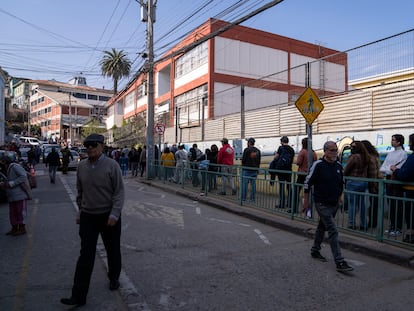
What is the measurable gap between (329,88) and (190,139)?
8.87 meters

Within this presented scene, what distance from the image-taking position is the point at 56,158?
16625mm

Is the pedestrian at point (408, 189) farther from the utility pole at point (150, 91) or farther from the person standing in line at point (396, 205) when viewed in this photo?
the utility pole at point (150, 91)

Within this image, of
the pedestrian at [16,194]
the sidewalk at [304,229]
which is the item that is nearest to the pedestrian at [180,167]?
the sidewalk at [304,229]

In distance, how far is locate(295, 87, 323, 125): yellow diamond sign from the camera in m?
7.71

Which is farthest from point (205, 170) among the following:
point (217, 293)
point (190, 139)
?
point (190, 139)

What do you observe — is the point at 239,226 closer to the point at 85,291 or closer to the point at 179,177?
the point at 85,291

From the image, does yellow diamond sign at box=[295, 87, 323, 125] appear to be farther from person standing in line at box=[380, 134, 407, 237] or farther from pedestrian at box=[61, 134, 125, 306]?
pedestrian at box=[61, 134, 125, 306]

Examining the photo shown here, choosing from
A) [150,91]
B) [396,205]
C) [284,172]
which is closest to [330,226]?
[396,205]

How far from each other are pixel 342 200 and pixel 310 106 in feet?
6.79

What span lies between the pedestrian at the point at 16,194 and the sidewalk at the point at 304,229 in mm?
4926

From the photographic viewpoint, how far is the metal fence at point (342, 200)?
598 cm

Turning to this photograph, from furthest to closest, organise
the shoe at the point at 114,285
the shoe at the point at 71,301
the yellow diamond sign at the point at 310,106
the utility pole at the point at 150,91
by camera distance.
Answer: the utility pole at the point at 150,91 → the yellow diamond sign at the point at 310,106 → the shoe at the point at 114,285 → the shoe at the point at 71,301

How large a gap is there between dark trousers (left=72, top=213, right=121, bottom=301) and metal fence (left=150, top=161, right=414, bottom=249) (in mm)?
4258

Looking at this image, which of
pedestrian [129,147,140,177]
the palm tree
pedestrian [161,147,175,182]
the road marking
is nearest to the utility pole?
pedestrian [161,147,175,182]
